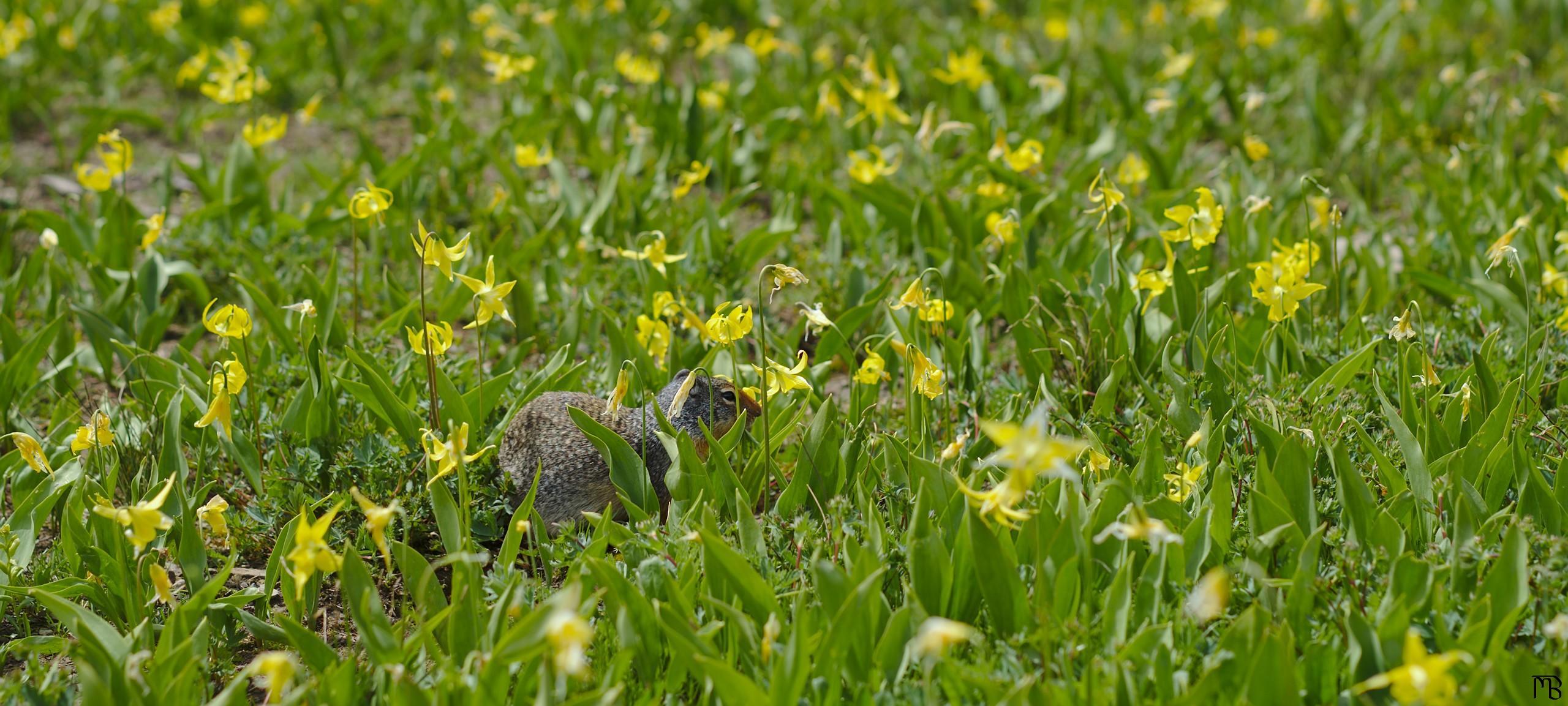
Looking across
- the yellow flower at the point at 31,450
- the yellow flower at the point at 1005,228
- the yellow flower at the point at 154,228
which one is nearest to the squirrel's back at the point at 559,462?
the yellow flower at the point at 31,450

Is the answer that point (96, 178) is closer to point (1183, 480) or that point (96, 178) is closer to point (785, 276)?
point (785, 276)

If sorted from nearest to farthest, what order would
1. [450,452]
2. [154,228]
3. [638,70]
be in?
[450,452], [154,228], [638,70]

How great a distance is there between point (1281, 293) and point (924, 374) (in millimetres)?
877

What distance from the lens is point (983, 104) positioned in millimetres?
5770

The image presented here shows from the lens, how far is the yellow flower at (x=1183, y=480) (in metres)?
2.48

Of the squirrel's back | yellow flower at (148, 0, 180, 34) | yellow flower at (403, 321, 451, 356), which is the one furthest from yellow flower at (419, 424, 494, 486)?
yellow flower at (148, 0, 180, 34)

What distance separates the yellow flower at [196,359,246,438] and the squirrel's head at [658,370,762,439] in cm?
94

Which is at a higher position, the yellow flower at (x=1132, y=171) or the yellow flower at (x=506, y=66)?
the yellow flower at (x=506, y=66)

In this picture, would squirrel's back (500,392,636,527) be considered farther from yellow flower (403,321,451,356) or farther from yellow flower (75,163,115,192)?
yellow flower (75,163,115,192)

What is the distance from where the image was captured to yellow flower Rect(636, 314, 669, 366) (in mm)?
3248

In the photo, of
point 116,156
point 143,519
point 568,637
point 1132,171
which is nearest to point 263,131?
point 116,156

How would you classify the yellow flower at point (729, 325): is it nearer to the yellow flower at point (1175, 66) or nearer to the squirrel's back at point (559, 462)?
the squirrel's back at point (559, 462)

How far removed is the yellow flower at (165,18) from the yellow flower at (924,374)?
5.35m

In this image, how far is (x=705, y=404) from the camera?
303cm
